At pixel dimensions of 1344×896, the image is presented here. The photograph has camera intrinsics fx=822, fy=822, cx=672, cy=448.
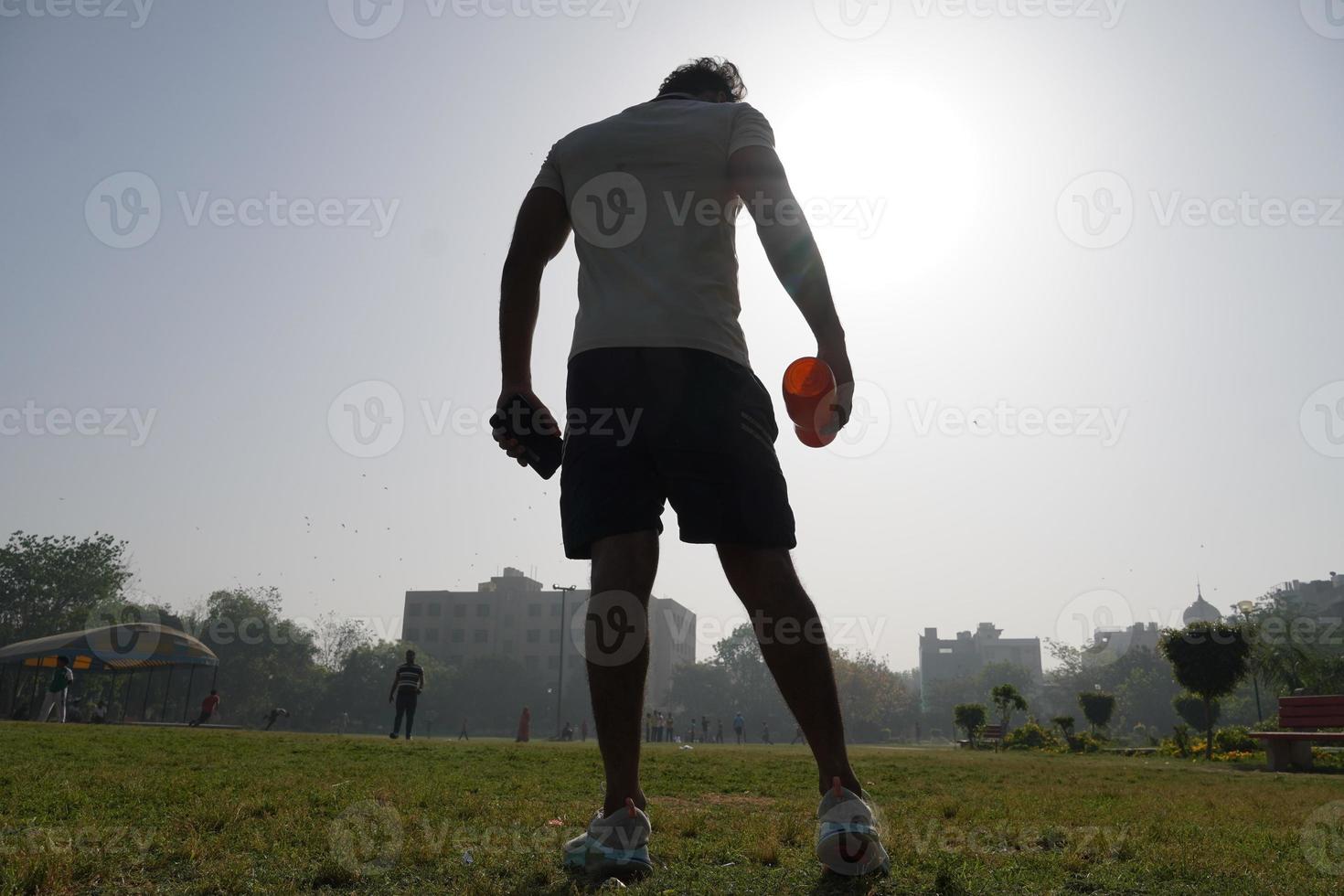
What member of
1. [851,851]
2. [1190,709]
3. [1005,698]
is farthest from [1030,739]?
[851,851]

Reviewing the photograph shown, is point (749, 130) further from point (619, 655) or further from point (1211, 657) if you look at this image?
point (1211, 657)

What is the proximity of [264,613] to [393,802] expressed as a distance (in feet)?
323

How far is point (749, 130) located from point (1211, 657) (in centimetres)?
2389

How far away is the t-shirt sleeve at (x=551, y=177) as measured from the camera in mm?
2916

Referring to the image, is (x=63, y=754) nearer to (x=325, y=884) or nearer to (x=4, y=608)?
(x=325, y=884)

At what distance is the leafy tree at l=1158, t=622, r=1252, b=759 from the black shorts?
2333 cm

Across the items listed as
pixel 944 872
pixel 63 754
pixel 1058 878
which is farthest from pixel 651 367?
pixel 63 754

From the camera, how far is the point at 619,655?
232 centimetres

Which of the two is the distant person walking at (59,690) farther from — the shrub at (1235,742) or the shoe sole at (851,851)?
the shrub at (1235,742)

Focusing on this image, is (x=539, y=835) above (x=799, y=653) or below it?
below

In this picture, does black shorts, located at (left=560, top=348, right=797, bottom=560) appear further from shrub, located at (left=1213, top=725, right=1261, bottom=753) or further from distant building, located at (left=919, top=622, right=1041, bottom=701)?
distant building, located at (left=919, top=622, right=1041, bottom=701)

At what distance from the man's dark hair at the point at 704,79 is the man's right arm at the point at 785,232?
526mm

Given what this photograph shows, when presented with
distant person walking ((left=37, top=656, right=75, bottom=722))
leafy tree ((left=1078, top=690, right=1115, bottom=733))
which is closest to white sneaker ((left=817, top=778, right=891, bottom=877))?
distant person walking ((left=37, top=656, right=75, bottom=722))

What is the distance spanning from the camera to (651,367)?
2.43 m
